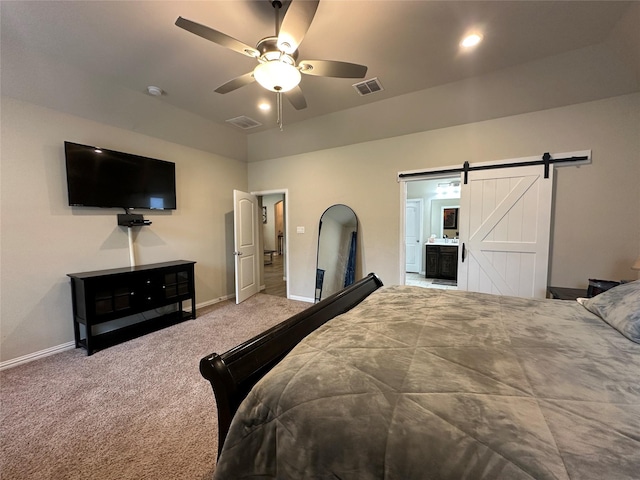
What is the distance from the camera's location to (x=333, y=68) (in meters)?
2.03

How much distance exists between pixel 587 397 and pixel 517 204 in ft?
9.73

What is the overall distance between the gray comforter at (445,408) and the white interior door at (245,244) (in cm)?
352

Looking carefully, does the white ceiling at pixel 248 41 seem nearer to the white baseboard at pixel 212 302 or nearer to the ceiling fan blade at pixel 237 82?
the ceiling fan blade at pixel 237 82

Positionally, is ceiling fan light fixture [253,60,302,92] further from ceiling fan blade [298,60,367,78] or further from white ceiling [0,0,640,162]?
white ceiling [0,0,640,162]

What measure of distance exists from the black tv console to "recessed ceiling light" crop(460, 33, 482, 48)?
4113 mm

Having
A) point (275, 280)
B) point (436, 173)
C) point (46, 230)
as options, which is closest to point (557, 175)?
point (436, 173)

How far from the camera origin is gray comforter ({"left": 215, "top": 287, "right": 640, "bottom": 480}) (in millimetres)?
666

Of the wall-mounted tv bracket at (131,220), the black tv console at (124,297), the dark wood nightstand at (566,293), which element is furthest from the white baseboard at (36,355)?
the dark wood nightstand at (566,293)

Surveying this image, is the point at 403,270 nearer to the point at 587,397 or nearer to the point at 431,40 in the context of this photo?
the point at 431,40

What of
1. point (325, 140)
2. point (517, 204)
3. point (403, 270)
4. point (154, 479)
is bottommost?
point (154, 479)

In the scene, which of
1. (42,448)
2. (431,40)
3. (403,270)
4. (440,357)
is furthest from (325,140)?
(42,448)

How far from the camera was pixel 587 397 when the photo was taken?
0.85 m

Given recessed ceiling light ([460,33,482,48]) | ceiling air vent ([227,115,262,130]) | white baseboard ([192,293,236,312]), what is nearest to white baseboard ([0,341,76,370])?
white baseboard ([192,293,236,312])

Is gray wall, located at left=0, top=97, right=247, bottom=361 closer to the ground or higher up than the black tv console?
higher up
